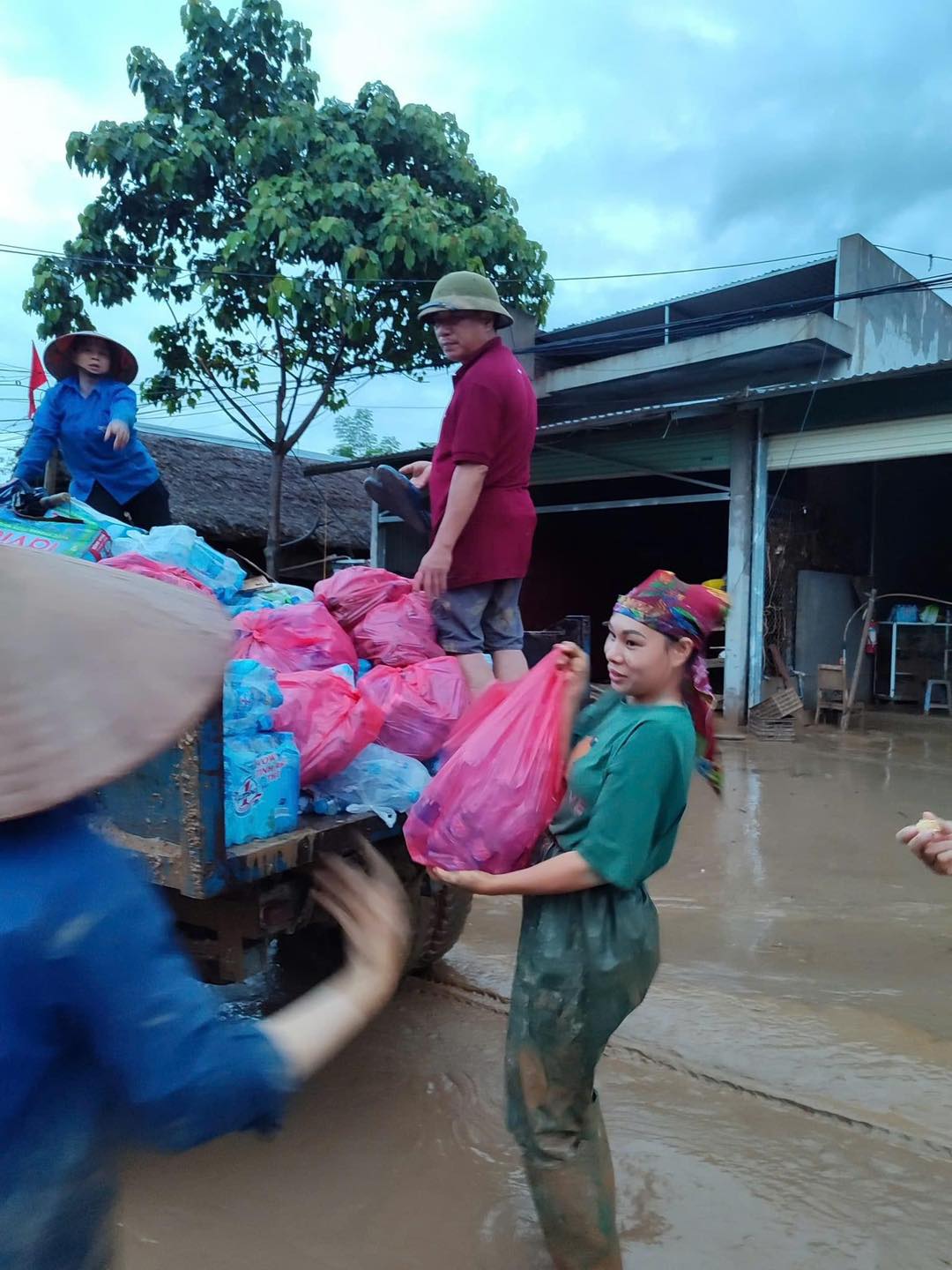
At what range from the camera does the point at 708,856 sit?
595 cm

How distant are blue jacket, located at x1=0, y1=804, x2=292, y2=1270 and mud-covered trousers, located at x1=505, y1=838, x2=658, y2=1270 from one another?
1091mm

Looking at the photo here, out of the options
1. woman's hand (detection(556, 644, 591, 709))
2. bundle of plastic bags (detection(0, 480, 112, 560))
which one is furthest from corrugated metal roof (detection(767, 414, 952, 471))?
woman's hand (detection(556, 644, 591, 709))

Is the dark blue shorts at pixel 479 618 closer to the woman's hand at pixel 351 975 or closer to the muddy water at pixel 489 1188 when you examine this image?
the muddy water at pixel 489 1188

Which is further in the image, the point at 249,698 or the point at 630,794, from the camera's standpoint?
the point at 249,698

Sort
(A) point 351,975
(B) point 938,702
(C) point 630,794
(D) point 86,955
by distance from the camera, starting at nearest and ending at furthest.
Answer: (D) point 86,955 < (A) point 351,975 < (C) point 630,794 < (B) point 938,702

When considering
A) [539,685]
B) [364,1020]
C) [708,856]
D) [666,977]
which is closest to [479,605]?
[539,685]

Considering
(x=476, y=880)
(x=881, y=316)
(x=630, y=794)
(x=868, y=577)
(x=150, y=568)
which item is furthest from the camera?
(x=881, y=316)

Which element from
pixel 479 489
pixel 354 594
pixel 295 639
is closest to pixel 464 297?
pixel 479 489

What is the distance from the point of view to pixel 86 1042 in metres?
0.95

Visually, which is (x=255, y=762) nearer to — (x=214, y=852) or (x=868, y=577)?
(x=214, y=852)

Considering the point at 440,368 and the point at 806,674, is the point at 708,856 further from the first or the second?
the point at 440,368

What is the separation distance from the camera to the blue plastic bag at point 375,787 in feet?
9.64

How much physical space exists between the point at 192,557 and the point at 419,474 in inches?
43.8

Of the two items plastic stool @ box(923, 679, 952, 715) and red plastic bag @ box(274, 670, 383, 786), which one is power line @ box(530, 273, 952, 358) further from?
red plastic bag @ box(274, 670, 383, 786)
